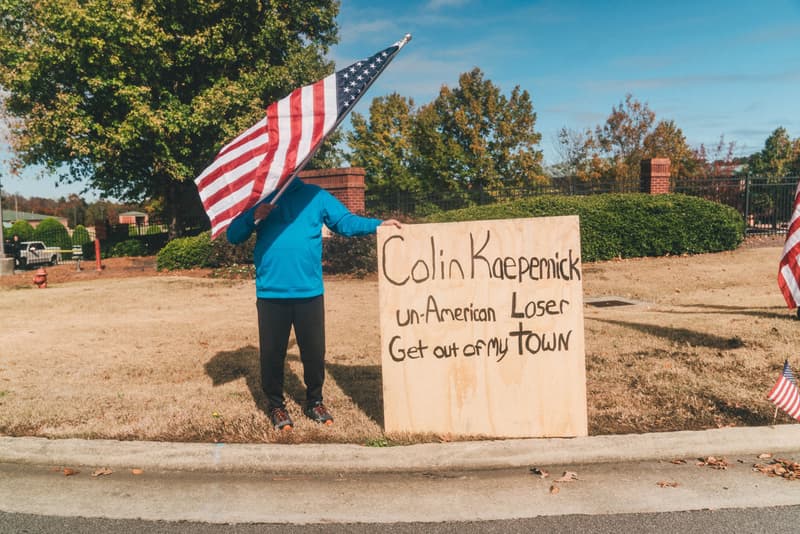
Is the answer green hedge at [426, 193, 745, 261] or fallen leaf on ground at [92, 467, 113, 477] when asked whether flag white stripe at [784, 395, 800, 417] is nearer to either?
fallen leaf on ground at [92, 467, 113, 477]

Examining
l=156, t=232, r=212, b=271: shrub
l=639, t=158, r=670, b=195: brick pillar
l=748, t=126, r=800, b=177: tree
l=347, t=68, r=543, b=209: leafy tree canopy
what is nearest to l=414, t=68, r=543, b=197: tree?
l=347, t=68, r=543, b=209: leafy tree canopy

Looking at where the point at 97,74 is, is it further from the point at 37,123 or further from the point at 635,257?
the point at 635,257

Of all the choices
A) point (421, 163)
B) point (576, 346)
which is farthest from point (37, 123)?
point (421, 163)

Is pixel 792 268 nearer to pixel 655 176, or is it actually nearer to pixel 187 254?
pixel 655 176

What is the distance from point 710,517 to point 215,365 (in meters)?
4.64

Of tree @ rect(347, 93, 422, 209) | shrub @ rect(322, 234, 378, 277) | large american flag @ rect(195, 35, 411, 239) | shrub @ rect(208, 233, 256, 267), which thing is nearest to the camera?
large american flag @ rect(195, 35, 411, 239)

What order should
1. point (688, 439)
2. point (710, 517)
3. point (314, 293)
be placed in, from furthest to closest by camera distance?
point (314, 293) → point (688, 439) → point (710, 517)

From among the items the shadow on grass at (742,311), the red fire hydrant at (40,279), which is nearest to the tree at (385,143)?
the red fire hydrant at (40,279)

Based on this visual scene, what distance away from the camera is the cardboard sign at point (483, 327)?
4.07 meters

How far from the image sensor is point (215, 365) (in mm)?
6250

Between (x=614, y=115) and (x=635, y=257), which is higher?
(x=614, y=115)

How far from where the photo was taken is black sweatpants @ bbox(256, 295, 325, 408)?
4.25m

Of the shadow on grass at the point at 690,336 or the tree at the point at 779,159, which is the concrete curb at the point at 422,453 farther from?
the tree at the point at 779,159

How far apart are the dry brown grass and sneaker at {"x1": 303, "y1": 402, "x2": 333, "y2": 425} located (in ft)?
0.26
